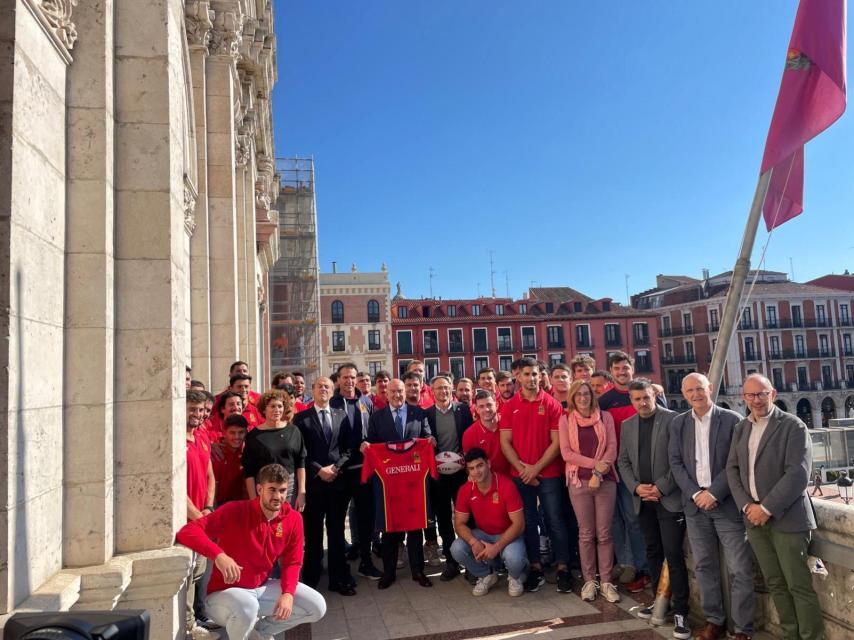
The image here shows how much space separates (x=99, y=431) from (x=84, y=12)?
91.1 inches

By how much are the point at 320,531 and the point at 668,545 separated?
9.73 feet

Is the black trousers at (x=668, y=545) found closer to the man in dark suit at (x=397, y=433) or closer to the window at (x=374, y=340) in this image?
the man in dark suit at (x=397, y=433)

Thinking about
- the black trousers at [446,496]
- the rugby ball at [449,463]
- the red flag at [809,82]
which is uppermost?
the red flag at [809,82]

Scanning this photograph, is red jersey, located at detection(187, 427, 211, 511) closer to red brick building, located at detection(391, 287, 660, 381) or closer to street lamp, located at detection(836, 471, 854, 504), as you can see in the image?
street lamp, located at detection(836, 471, 854, 504)

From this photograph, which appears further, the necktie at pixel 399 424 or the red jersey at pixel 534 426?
the necktie at pixel 399 424

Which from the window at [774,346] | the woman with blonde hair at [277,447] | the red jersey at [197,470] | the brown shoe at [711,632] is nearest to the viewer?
the brown shoe at [711,632]

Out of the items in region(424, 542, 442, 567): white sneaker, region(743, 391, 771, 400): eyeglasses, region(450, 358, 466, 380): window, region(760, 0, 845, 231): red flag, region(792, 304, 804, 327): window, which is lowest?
region(424, 542, 442, 567): white sneaker

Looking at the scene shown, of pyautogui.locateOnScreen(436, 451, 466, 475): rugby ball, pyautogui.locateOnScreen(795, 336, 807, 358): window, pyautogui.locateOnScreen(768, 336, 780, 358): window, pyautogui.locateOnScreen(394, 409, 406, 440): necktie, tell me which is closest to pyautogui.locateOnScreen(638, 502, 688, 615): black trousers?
pyautogui.locateOnScreen(436, 451, 466, 475): rugby ball

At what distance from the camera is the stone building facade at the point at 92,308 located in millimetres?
2785

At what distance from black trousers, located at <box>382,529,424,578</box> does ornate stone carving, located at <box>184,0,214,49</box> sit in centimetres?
669

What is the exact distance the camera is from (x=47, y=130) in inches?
123

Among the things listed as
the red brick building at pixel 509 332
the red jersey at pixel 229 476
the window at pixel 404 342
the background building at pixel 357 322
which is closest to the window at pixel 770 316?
the red brick building at pixel 509 332

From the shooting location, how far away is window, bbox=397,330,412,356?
47000 millimetres

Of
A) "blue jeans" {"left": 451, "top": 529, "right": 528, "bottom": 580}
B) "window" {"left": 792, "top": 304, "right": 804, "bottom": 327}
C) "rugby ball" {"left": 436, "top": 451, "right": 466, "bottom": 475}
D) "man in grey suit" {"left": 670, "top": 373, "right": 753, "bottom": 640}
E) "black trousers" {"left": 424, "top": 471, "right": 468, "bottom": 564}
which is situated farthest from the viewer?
"window" {"left": 792, "top": 304, "right": 804, "bottom": 327}
